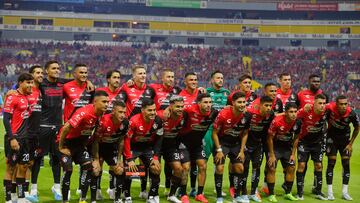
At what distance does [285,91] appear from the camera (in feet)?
41.4

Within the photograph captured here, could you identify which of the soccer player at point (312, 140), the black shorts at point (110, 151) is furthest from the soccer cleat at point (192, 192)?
the soccer player at point (312, 140)

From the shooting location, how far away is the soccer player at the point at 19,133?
31.4ft

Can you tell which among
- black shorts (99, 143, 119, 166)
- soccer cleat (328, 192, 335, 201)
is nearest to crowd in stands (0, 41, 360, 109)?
soccer cleat (328, 192, 335, 201)

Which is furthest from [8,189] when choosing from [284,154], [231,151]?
[284,154]

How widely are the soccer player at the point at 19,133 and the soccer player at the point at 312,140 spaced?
18.0 ft

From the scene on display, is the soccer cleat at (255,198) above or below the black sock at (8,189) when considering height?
below

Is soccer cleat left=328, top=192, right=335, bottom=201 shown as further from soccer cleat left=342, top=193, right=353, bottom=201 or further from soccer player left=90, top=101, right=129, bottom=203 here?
soccer player left=90, top=101, right=129, bottom=203

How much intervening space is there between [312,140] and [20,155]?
19.7ft

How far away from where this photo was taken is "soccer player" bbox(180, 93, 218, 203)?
10.6m

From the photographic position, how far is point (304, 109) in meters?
11.6

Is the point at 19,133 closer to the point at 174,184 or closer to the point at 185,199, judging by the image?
the point at 174,184

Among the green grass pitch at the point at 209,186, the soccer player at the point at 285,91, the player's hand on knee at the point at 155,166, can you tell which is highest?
the soccer player at the point at 285,91

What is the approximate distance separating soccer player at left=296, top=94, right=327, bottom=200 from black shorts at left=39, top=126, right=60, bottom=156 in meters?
5.03

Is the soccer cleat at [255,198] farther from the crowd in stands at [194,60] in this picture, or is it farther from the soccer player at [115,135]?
the crowd in stands at [194,60]
